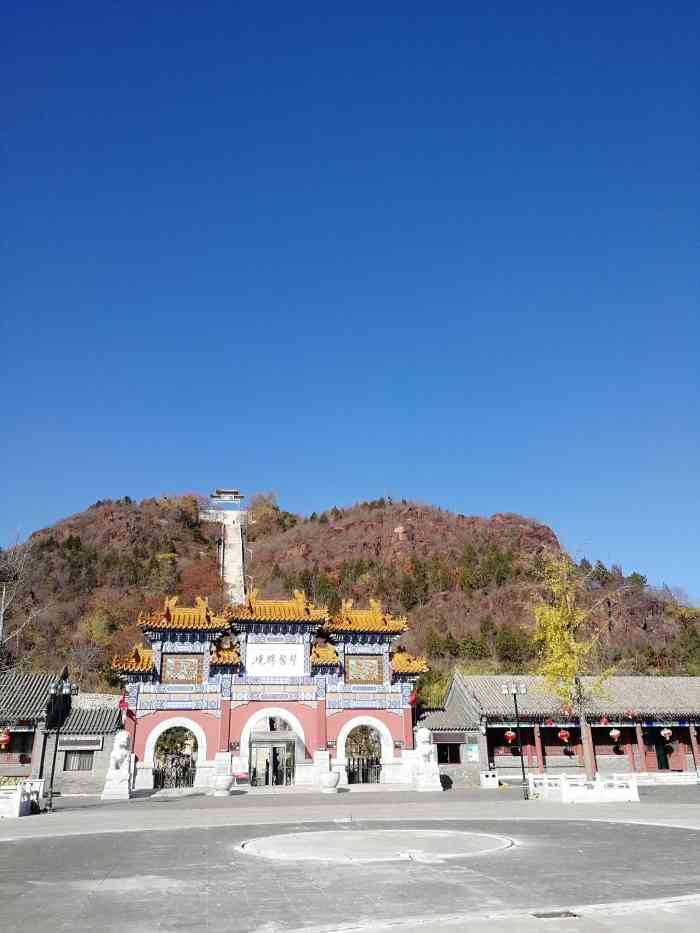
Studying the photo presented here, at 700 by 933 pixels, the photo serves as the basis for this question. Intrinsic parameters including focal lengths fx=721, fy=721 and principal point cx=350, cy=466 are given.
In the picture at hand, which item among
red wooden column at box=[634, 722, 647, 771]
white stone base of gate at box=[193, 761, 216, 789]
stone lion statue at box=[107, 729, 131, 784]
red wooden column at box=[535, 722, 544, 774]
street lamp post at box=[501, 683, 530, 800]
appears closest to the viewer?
stone lion statue at box=[107, 729, 131, 784]

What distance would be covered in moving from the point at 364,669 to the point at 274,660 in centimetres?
458

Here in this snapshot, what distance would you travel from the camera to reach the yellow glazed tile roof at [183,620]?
34812 mm

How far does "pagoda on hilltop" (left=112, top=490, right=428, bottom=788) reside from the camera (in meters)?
33.6

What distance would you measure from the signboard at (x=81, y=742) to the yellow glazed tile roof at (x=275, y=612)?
8893 millimetres

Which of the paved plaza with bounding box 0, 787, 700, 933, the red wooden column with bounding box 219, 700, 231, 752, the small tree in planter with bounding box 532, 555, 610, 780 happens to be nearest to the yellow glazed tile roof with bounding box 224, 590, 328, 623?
the red wooden column with bounding box 219, 700, 231, 752

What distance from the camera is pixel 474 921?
6730 millimetres

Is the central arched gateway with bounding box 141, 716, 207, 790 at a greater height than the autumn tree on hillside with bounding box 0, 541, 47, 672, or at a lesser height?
lesser

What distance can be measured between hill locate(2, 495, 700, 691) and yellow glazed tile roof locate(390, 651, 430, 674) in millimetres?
13261

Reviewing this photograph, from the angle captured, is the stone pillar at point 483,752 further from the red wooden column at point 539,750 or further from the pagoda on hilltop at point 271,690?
the pagoda on hilltop at point 271,690

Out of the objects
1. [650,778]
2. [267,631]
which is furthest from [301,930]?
[650,778]

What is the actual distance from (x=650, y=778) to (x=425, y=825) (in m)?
25.0

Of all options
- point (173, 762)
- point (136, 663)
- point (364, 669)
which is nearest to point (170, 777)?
point (173, 762)

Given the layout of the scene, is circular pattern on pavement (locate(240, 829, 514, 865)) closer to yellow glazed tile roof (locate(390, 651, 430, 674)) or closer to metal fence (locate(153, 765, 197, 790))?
yellow glazed tile roof (locate(390, 651, 430, 674))

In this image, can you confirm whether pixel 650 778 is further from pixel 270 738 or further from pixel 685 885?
pixel 685 885
